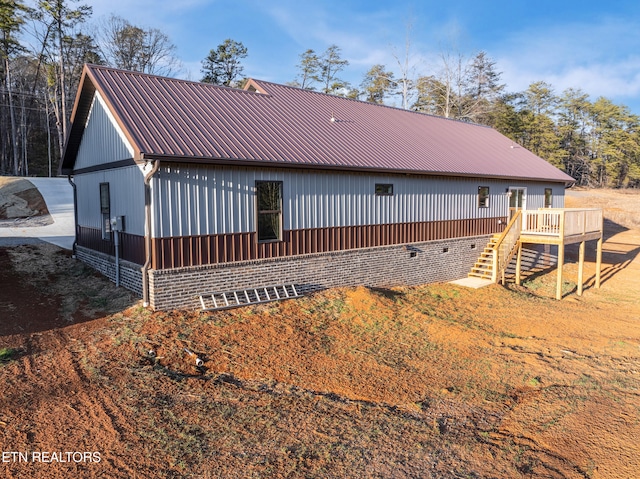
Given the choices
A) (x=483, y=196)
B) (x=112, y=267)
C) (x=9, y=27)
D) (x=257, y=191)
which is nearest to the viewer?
(x=257, y=191)

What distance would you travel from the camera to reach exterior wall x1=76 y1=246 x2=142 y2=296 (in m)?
11.1

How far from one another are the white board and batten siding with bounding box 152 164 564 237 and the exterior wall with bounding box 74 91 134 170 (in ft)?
6.35

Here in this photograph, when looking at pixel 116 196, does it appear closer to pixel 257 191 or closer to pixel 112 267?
pixel 112 267

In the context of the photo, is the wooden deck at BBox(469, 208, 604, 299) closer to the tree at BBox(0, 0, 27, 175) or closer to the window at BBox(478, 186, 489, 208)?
the window at BBox(478, 186, 489, 208)

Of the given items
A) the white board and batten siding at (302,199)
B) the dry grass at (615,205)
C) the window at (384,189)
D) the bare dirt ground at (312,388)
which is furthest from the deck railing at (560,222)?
the dry grass at (615,205)

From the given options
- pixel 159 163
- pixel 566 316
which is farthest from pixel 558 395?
pixel 159 163

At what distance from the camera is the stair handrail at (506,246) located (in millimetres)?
16297

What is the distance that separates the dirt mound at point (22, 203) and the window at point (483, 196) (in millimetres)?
20617

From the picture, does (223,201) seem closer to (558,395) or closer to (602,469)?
(558,395)

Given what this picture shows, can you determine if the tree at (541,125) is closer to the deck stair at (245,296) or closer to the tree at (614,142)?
the tree at (614,142)

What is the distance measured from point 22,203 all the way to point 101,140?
53.0ft

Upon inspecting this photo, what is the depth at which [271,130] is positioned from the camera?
42.7 feet

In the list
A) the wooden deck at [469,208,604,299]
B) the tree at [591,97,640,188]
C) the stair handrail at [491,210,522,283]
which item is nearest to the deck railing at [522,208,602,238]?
the wooden deck at [469,208,604,299]

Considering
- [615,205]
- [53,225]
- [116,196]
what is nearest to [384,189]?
[116,196]
